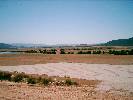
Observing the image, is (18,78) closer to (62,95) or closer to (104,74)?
(62,95)

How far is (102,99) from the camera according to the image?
43.6ft

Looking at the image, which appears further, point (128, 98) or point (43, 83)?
point (43, 83)

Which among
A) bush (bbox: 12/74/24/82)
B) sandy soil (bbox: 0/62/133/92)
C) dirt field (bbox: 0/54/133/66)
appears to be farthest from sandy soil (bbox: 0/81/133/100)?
dirt field (bbox: 0/54/133/66)

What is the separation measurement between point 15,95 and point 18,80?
745 cm

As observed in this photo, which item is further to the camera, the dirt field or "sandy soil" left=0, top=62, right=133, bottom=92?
the dirt field

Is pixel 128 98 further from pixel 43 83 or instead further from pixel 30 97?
pixel 43 83

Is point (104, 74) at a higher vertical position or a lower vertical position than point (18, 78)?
lower

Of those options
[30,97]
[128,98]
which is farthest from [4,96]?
[128,98]

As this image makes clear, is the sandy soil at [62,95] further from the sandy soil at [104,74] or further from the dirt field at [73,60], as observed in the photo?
the dirt field at [73,60]

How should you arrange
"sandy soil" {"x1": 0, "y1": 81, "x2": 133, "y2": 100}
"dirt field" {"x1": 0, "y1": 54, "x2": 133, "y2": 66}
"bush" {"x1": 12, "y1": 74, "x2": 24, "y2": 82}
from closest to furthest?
"sandy soil" {"x1": 0, "y1": 81, "x2": 133, "y2": 100}
"bush" {"x1": 12, "y1": 74, "x2": 24, "y2": 82}
"dirt field" {"x1": 0, "y1": 54, "x2": 133, "y2": 66}

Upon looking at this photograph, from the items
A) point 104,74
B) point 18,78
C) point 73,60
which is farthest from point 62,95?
point 73,60

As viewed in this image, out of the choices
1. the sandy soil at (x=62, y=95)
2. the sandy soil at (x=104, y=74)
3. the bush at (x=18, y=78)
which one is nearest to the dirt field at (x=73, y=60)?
the sandy soil at (x=104, y=74)

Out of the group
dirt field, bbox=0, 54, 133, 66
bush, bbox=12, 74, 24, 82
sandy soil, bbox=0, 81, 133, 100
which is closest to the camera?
sandy soil, bbox=0, 81, 133, 100

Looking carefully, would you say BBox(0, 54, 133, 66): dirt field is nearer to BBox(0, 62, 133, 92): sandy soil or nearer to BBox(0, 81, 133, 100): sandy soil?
BBox(0, 62, 133, 92): sandy soil
